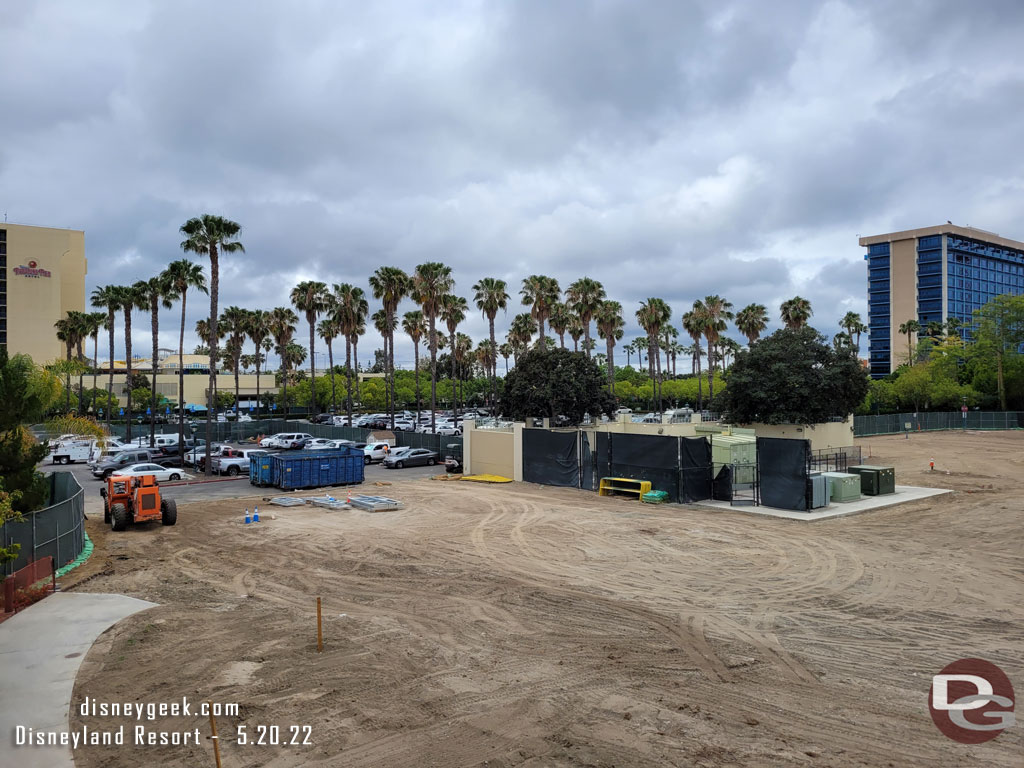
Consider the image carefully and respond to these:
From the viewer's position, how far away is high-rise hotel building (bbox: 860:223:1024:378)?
5960 inches

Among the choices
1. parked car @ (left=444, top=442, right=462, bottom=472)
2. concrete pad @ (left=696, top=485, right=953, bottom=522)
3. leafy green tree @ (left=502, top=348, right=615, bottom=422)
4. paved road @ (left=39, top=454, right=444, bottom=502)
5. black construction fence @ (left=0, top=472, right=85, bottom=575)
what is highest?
leafy green tree @ (left=502, top=348, right=615, bottom=422)

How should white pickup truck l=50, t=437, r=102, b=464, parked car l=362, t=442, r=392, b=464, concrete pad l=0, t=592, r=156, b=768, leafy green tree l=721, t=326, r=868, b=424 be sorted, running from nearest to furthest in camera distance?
concrete pad l=0, t=592, r=156, b=768 < leafy green tree l=721, t=326, r=868, b=424 < parked car l=362, t=442, r=392, b=464 < white pickup truck l=50, t=437, r=102, b=464

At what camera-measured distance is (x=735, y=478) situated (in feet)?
94.8

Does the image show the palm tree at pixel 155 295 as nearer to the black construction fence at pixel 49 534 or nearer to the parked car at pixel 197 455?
the parked car at pixel 197 455

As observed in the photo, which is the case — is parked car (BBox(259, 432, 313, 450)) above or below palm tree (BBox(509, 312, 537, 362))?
below

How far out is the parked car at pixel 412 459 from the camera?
4347 cm

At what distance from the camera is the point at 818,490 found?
85.1ft

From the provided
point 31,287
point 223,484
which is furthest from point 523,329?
point 31,287

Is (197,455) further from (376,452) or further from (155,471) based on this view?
(376,452)

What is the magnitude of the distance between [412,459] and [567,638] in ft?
108

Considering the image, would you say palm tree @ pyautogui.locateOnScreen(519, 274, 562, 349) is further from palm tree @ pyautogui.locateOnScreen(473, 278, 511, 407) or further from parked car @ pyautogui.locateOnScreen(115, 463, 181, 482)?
parked car @ pyautogui.locateOnScreen(115, 463, 181, 482)

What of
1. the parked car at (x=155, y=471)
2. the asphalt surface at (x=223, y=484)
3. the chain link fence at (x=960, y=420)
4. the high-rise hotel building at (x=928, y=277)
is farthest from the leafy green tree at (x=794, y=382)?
the high-rise hotel building at (x=928, y=277)

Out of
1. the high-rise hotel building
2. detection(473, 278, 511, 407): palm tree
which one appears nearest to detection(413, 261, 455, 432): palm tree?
detection(473, 278, 511, 407): palm tree

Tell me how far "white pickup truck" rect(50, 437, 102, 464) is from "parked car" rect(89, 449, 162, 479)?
8458 millimetres
